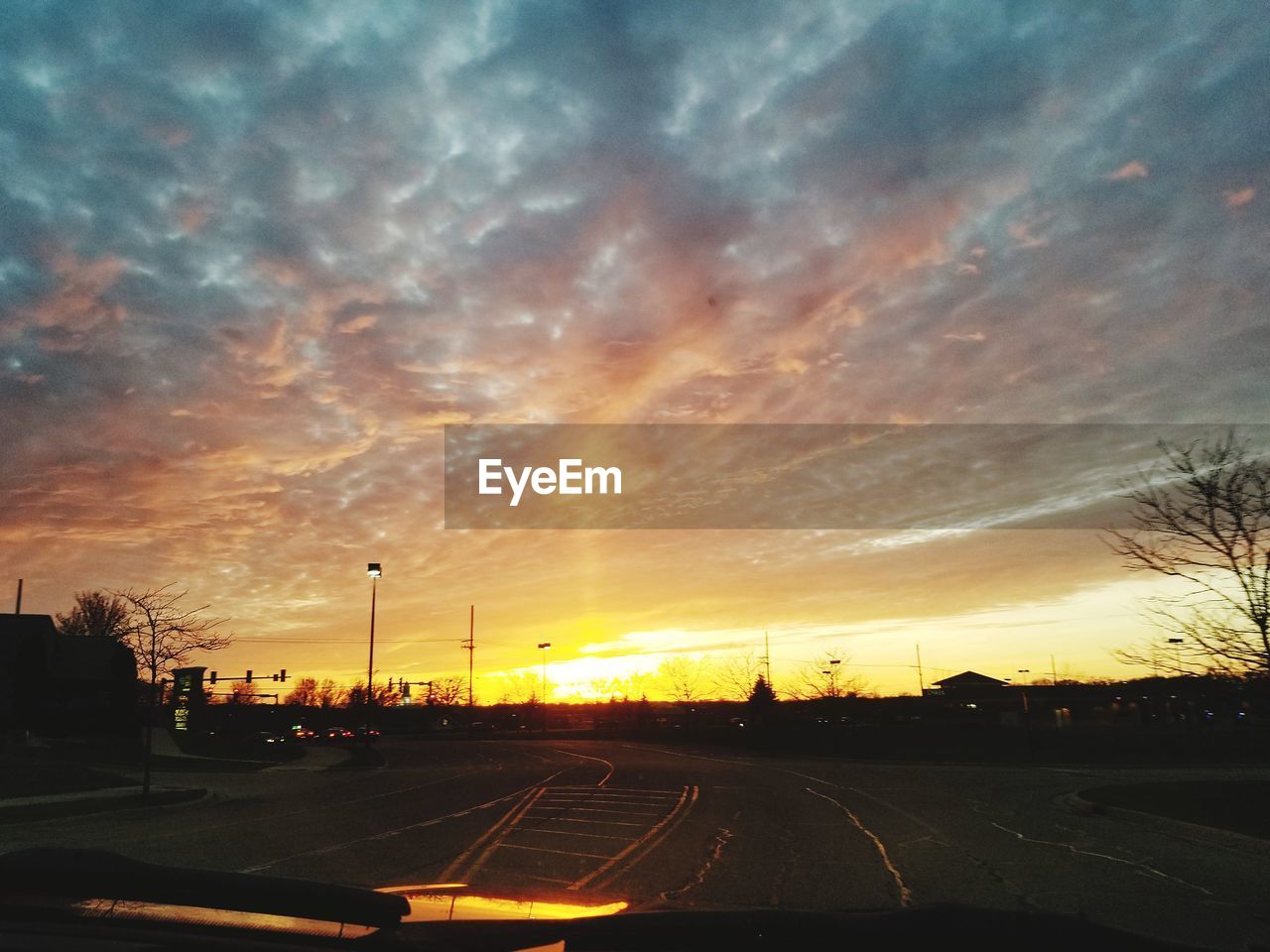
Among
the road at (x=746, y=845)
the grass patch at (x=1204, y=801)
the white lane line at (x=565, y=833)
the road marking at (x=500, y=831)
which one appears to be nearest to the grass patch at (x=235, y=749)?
the road at (x=746, y=845)

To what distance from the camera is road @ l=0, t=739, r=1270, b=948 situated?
9.92 m

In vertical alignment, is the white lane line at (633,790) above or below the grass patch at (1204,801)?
below

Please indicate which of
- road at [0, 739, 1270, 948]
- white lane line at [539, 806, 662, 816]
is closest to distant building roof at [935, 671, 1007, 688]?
road at [0, 739, 1270, 948]

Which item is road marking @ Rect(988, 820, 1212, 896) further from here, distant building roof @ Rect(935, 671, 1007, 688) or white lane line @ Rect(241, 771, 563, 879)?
distant building roof @ Rect(935, 671, 1007, 688)

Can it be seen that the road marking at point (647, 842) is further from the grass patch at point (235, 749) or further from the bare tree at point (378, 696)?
the bare tree at point (378, 696)

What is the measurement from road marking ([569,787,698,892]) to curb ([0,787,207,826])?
12351 mm

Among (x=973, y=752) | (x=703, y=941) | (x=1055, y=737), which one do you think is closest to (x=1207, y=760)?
(x=973, y=752)

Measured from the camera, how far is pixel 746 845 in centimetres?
1402

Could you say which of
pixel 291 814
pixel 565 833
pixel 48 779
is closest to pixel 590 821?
pixel 565 833

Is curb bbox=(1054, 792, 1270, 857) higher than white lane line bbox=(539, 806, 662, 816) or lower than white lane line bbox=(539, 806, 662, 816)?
higher

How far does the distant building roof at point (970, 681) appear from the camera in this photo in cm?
13462

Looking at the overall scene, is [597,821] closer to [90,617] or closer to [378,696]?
[90,617]

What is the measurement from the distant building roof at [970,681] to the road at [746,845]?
4464 inches

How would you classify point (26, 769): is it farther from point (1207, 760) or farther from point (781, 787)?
point (1207, 760)
